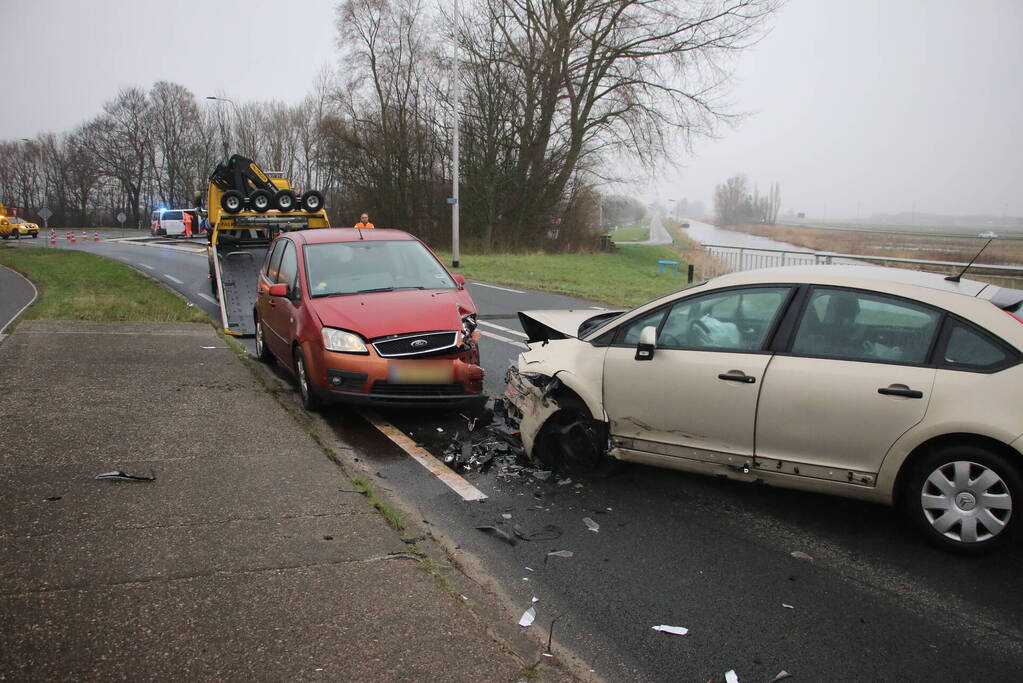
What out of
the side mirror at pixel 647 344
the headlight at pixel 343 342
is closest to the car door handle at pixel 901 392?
the side mirror at pixel 647 344

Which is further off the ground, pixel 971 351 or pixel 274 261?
pixel 274 261

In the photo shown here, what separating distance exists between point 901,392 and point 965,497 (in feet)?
2.07

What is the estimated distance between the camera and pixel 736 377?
4.50 m

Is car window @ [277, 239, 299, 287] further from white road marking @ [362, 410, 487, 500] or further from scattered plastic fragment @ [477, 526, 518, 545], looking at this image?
scattered plastic fragment @ [477, 526, 518, 545]

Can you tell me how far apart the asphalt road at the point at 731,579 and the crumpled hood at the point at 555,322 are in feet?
3.87

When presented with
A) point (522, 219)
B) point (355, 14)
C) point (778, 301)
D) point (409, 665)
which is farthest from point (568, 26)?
point (409, 665)

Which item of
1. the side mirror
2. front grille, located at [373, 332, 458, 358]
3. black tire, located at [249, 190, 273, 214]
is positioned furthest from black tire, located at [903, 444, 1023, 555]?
black tire, located at [249, 190, 273, 214]

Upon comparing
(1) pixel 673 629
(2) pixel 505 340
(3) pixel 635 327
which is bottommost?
(1) pixel 673 629

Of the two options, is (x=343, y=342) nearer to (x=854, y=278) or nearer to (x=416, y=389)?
(x=416, y=389)

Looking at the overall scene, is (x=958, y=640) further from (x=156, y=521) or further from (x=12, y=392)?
(x=12, y=392)

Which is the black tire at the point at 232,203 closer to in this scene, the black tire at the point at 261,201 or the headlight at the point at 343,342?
the black tire at the point at 261,201

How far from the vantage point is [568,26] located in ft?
120

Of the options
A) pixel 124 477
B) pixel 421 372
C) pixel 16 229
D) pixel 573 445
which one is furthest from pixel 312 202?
pixel 16 229

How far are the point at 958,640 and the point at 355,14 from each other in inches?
1742
